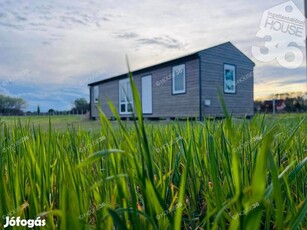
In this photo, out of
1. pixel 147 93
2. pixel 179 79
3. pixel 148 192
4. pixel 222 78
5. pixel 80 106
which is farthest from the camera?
pixel 80 106

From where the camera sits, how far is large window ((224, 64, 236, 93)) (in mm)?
16094

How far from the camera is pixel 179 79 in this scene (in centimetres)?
1600

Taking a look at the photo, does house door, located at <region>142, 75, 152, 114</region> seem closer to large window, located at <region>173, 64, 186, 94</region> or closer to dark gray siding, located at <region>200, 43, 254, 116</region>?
large window, located at <region>173, 64, 186, 94</region>

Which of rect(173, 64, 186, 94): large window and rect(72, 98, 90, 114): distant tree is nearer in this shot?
rect(173, 64, 186, 94): large window

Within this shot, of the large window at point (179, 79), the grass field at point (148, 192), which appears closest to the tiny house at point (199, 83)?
the large window at point (179, 79)

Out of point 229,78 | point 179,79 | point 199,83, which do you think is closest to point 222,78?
point 229,78

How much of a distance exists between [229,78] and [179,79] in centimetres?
304

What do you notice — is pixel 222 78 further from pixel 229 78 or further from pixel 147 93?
pixel 147 93

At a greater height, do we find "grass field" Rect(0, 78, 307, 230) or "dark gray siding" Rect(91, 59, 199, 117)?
"dark gray siding" Rect(91, 59, 199, 117)

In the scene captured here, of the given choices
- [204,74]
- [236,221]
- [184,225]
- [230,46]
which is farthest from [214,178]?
[230,46]

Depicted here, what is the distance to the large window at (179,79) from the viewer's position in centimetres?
1558

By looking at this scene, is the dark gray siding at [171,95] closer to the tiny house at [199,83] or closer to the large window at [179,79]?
the tiny house at [199,83]

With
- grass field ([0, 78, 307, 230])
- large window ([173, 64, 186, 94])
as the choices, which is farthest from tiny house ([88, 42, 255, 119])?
grass field ([0, 78, 307, 230])

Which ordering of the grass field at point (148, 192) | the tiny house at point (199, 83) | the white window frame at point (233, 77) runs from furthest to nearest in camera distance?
the white window frame at point (233, 77)
the tiny house at point (199, 83)
the grass field at point (148, 192)
